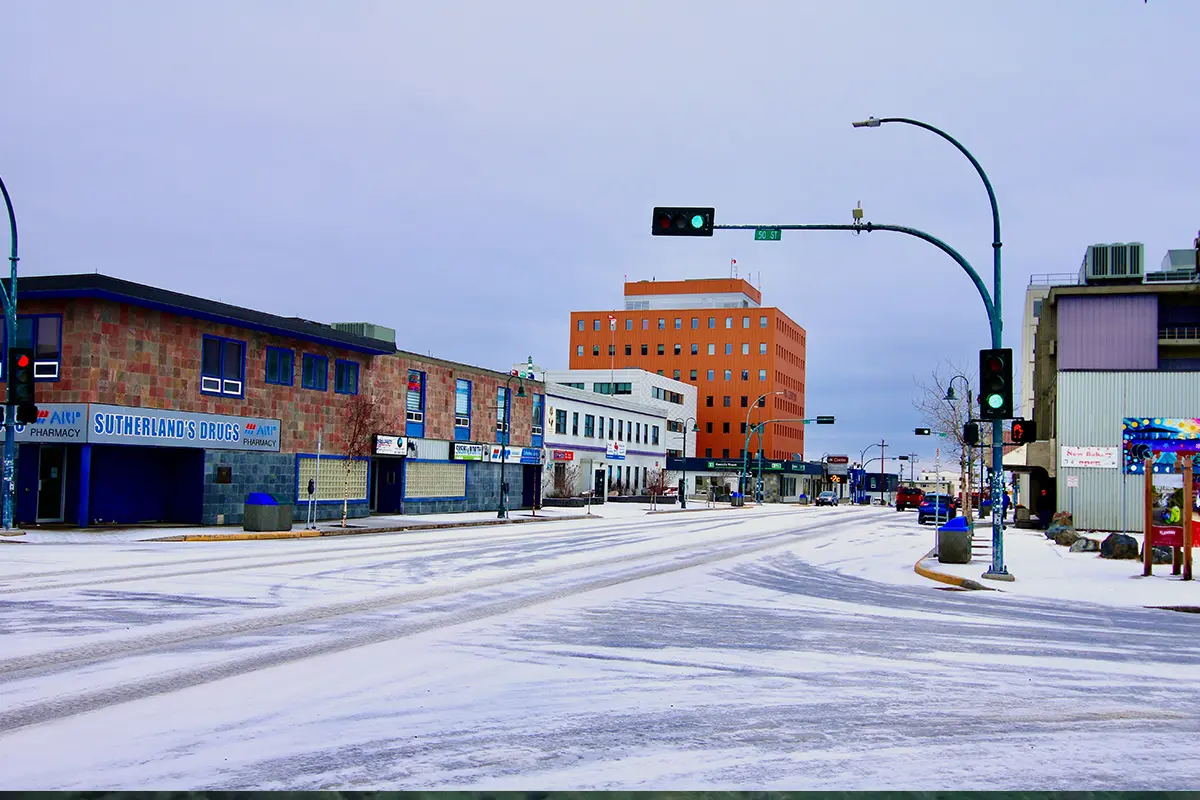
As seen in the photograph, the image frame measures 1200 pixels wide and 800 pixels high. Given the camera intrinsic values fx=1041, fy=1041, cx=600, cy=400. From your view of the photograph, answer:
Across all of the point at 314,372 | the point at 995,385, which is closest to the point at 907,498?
the point at 314,372

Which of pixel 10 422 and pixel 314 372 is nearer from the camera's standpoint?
pixel 10 422

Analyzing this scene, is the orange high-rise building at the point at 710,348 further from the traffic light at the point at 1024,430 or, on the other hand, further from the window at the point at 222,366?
the traffic light at the point at 1024,430

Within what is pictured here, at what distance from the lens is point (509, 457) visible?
175ft

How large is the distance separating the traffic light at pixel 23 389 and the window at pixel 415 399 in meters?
19.8

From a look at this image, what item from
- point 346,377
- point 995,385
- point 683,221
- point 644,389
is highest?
point 644,389

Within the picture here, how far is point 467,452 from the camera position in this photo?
4912 centimetres

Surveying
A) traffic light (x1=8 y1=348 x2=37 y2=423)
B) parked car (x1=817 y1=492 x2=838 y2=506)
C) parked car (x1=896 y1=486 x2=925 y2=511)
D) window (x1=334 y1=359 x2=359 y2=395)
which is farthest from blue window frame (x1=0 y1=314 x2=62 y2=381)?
parked car (x1=817 y1=492 x2=838 y2=506)

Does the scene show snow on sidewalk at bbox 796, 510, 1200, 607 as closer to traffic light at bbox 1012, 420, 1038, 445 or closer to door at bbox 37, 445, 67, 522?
traffic light at bbox 1012, 420, 1038, 445

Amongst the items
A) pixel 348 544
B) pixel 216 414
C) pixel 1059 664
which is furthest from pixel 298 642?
pixel 216 414

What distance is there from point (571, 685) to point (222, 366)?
28.2 meters

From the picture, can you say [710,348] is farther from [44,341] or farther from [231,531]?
[44,341]

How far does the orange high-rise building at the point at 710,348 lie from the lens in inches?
5049

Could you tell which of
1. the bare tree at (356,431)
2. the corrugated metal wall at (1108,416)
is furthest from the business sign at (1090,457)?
the bare tree at (356,431)

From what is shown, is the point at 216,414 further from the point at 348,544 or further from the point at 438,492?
the point at 438,492
